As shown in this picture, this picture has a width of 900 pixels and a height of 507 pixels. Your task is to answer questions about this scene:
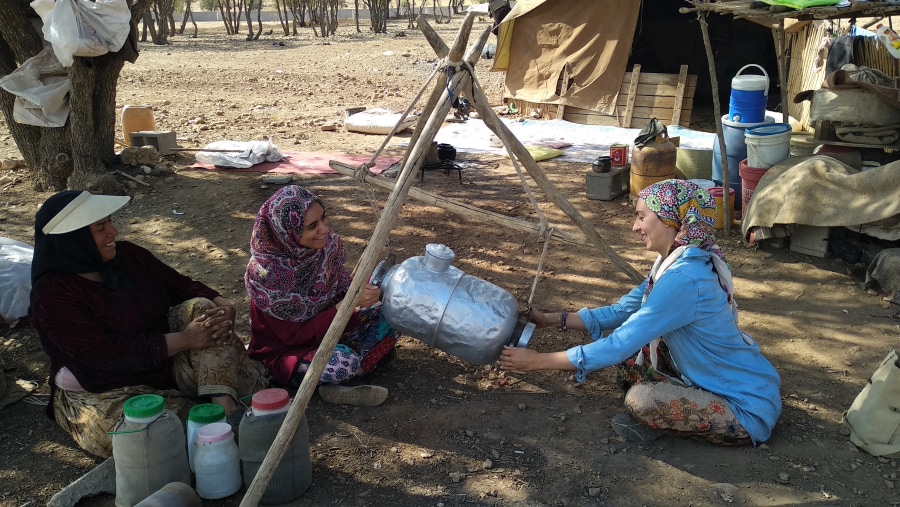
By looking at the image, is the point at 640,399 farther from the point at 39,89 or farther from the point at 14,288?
the point at 39,89

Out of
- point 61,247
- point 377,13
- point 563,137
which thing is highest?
point 377,13

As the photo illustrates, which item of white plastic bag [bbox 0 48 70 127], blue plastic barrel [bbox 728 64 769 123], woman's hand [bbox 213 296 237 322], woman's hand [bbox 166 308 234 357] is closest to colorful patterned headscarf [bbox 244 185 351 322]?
woman's hand [bbox 213 296 237 322]

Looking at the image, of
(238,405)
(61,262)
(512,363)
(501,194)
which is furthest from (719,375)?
(501,194)

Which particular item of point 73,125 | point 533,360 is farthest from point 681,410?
point 73,125

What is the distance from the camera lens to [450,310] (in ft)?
9.26

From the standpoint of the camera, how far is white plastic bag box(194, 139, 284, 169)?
8000 millimetres

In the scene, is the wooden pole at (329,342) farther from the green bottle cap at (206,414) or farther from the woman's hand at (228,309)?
the woman's hand at (228,309)

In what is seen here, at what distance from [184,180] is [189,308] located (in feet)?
15.3

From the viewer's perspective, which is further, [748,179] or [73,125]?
[73,125]

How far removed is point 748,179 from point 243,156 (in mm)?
5474

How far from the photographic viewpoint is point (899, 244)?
4.82 metres

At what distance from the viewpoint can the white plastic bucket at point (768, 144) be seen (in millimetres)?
5613

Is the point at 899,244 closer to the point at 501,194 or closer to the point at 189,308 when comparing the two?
the point at 501,194

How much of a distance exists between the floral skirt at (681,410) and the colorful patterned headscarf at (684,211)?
0.61 metres
